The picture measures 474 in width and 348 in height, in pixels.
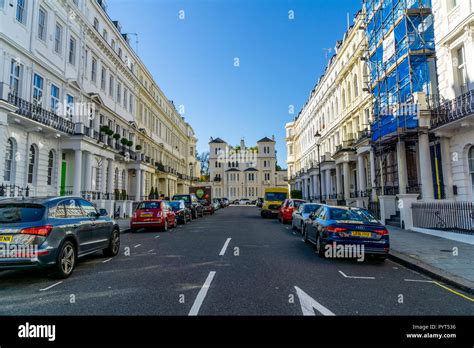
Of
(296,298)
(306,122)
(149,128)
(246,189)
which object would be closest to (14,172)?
(296,298)

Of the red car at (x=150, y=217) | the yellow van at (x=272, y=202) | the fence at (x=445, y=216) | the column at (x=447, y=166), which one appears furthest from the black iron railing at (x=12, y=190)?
the column at (x=447, y=166)

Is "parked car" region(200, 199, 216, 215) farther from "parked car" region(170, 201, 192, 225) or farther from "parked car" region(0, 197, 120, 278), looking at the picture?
"parked car" region(0, 197, 120, 278)

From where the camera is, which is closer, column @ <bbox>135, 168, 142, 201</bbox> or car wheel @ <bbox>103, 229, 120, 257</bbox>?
car wheel @ <bbox>103, 229, 120, 257</bbox>

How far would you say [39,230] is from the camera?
18.8 feet

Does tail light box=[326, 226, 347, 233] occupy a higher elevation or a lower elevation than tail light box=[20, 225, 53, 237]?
lower

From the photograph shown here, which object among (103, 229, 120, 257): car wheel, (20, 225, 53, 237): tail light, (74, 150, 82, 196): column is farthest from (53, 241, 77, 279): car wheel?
(74, 150, 82, 196): column

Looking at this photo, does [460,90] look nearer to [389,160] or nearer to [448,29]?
[448,29]

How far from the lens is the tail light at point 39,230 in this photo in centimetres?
564

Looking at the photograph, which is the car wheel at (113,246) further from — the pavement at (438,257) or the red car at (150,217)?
the pavement at (438,257)

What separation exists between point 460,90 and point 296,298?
14.7m

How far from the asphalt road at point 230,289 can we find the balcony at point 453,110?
872cm

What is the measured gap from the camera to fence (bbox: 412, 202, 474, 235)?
11191 millimetres

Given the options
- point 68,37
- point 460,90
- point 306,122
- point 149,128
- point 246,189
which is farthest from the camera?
point 246,189

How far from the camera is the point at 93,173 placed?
23.8 m
